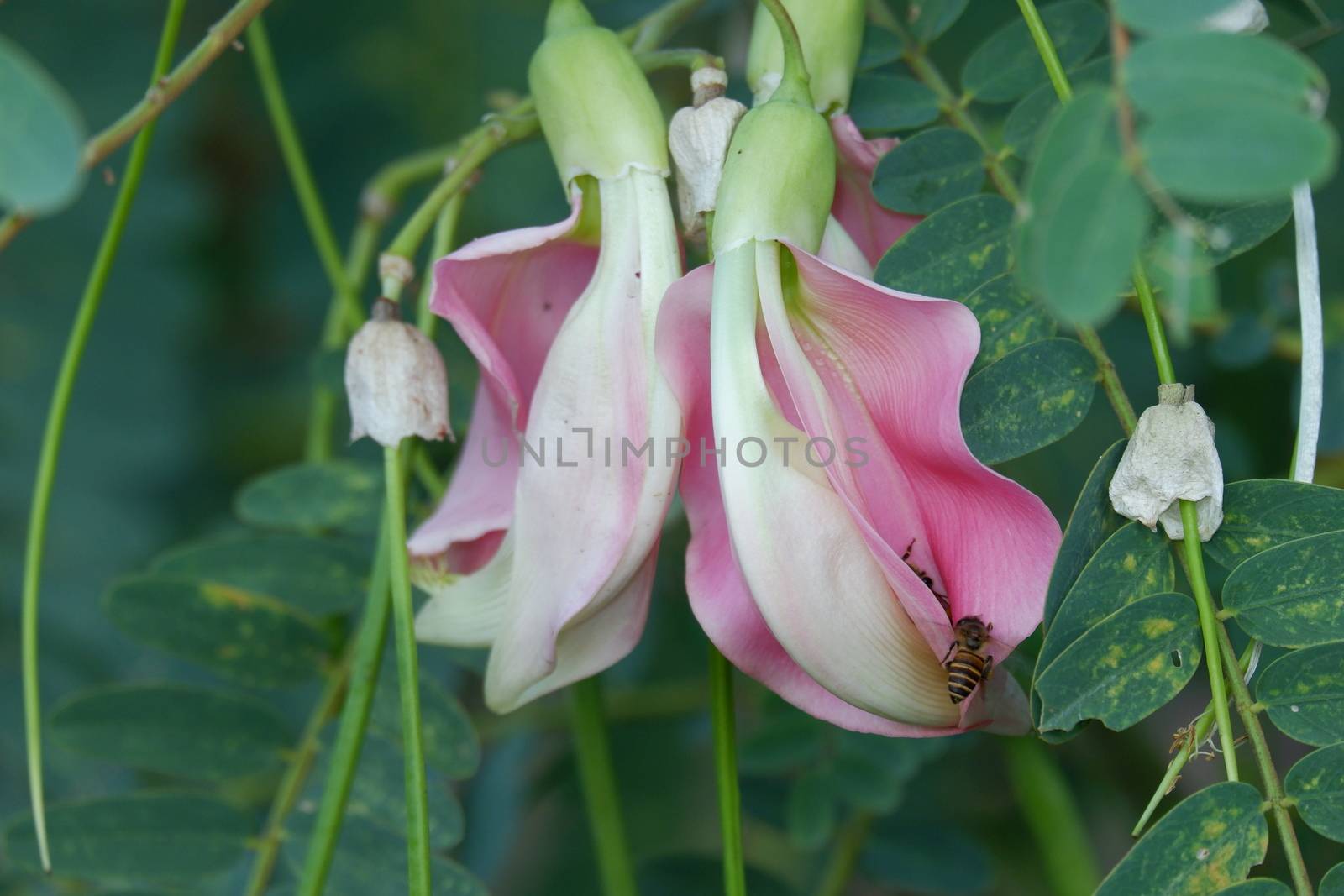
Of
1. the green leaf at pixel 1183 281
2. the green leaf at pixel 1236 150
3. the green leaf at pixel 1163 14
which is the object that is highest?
the green leaf at pixel 1163 14

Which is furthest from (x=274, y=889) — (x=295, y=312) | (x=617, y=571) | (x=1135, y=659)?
(x=295, y=312)

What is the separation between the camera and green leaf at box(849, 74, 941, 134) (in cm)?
62

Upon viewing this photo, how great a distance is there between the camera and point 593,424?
49 cm

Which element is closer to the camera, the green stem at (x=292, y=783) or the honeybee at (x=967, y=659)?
the honeybee at (x=967, y=659)

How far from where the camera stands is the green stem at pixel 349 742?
1.75 feet

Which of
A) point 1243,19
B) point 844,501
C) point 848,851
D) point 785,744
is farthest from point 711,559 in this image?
point 848,851

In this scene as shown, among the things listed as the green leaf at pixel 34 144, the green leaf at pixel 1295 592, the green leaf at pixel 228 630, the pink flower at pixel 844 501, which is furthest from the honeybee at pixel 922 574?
the green leaf at pixel 228 630

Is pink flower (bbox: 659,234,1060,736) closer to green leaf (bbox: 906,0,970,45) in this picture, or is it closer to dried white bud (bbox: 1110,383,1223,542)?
dried white bud (bbox: 1110,383,1223,542)

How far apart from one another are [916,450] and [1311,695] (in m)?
0.16

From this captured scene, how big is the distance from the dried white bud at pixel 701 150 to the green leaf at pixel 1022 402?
0.13 metres

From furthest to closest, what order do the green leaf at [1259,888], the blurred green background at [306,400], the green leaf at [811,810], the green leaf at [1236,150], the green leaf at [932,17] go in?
the blurred green background at [306,400] < the green leaf at [811,810] < the green leaf at [932,17] < the green leaf at [1259,888] < the green leaf at [1236,150]

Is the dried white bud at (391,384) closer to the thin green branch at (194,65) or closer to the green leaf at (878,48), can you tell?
the thin green branch at (194,65)

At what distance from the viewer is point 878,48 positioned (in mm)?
651

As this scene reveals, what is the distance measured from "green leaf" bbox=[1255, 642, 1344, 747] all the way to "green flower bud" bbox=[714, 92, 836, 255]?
23 centimetres
